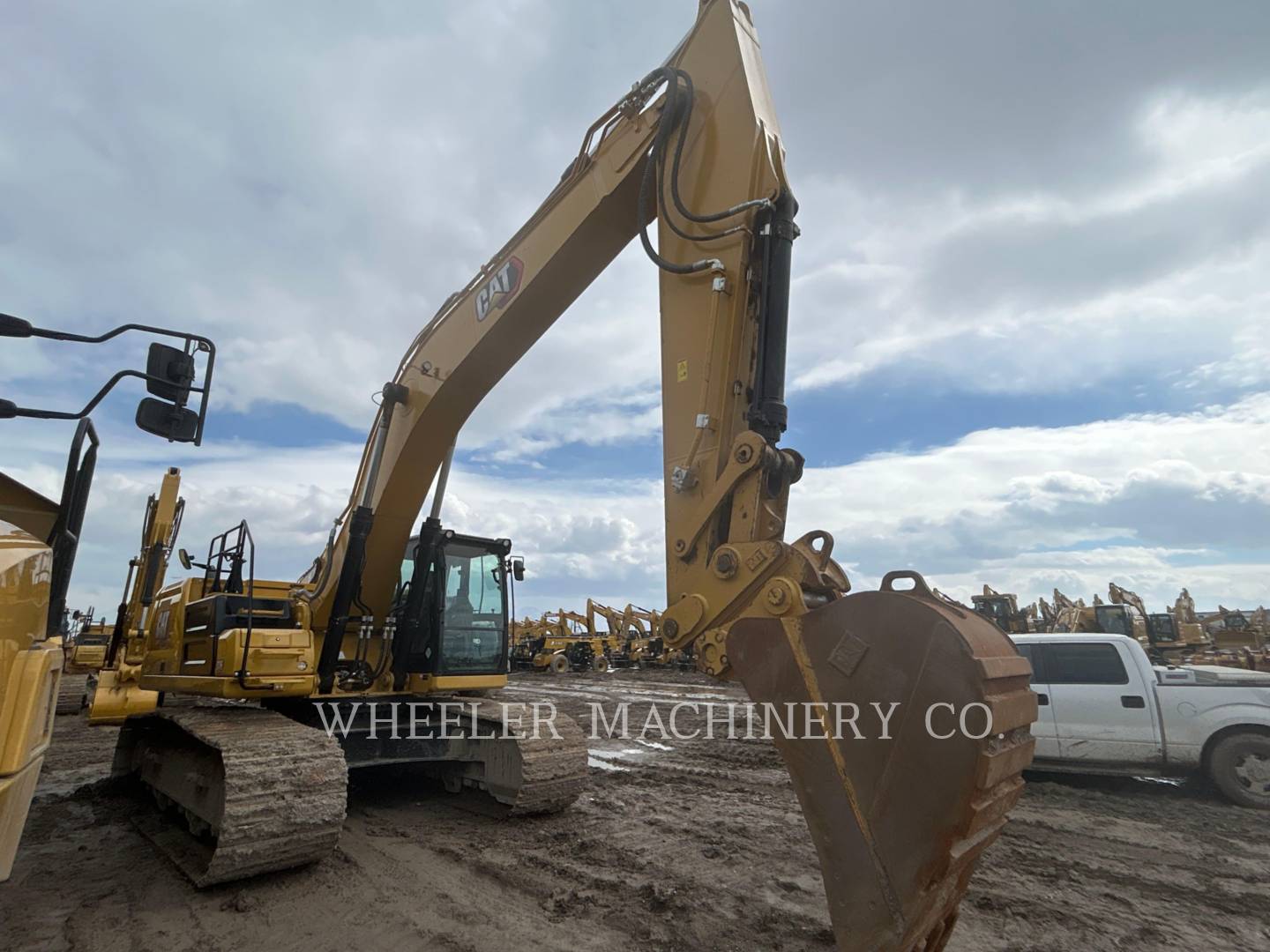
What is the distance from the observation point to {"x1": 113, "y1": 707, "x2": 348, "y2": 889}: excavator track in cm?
442

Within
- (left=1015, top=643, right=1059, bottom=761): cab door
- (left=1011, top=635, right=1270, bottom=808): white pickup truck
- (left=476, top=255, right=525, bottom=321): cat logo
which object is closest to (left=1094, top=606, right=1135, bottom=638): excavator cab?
(left=1011, top=635, right=1270, bottom=808): white pickup truck

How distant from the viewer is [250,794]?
446 cm

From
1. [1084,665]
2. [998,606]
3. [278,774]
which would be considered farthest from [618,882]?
[998,606]

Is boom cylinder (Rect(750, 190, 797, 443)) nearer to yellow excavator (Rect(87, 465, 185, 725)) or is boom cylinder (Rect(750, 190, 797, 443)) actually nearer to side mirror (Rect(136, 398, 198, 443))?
side mirror (Rect(136, 398, 198, 443))

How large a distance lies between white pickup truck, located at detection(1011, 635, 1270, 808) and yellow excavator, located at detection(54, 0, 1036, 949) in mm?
4845

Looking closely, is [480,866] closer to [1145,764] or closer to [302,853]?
[302,853]

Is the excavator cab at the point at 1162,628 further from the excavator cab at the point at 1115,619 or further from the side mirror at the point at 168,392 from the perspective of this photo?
the side mirror at the point at 168,392

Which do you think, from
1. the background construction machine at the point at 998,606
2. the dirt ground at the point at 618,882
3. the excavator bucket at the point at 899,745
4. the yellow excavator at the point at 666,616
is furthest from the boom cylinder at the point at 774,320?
the background construction machine at the point at 998,606

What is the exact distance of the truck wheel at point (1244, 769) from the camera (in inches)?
268

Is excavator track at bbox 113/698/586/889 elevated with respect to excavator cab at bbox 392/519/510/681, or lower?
lower

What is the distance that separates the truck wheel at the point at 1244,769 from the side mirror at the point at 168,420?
8.64 meters

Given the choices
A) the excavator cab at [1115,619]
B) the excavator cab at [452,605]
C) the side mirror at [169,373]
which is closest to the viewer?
the side mirror at [169,373]

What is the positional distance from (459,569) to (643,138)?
13.6ft

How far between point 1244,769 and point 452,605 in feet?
24.1
